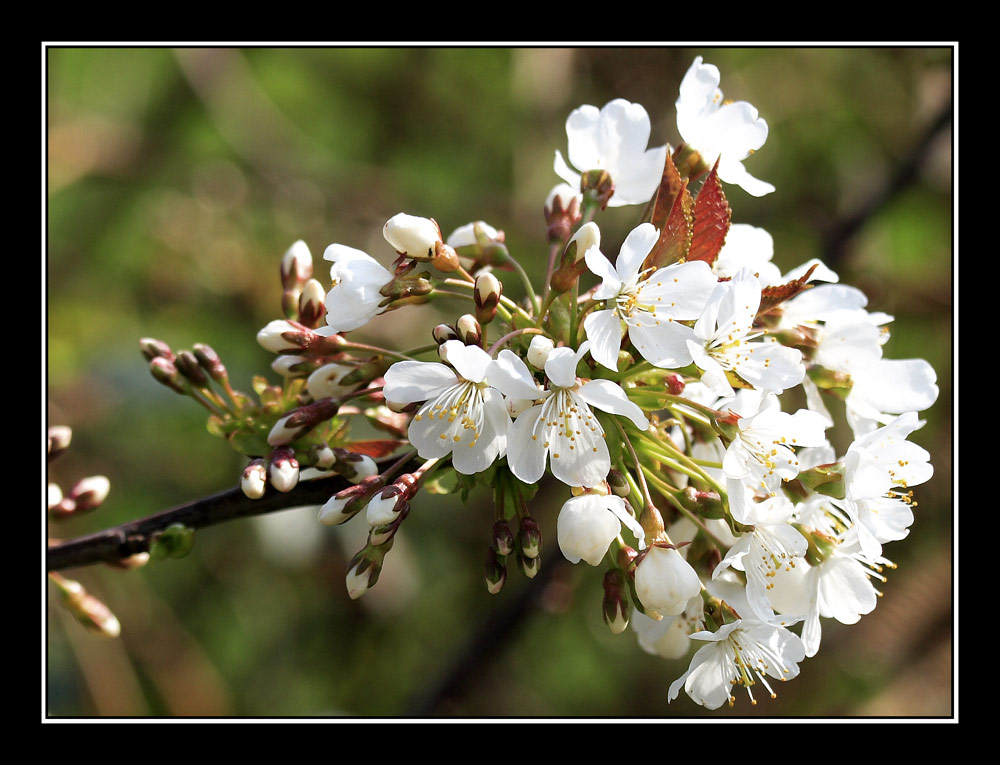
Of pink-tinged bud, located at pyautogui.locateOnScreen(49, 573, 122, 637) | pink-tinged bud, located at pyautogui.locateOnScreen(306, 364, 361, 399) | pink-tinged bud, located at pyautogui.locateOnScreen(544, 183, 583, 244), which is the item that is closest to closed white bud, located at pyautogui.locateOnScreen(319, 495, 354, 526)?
pink-tinged bud, located at pyautogui.locateOnScreen(306, 364, 361, 399)

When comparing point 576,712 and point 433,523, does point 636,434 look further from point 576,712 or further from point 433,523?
point 576,712

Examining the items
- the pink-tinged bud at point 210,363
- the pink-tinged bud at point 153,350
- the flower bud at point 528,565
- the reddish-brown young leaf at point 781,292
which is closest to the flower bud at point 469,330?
the flower bud at point 528,565

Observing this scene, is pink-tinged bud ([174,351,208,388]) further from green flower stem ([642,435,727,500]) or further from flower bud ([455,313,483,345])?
green flower stem ([642,435,727,500])

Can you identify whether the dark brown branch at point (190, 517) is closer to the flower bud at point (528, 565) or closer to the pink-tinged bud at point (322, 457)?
the pink-tinged bud at point (322, 457)

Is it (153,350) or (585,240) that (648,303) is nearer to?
(585,240)

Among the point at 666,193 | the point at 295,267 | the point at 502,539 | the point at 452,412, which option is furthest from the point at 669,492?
the point at 295,267
